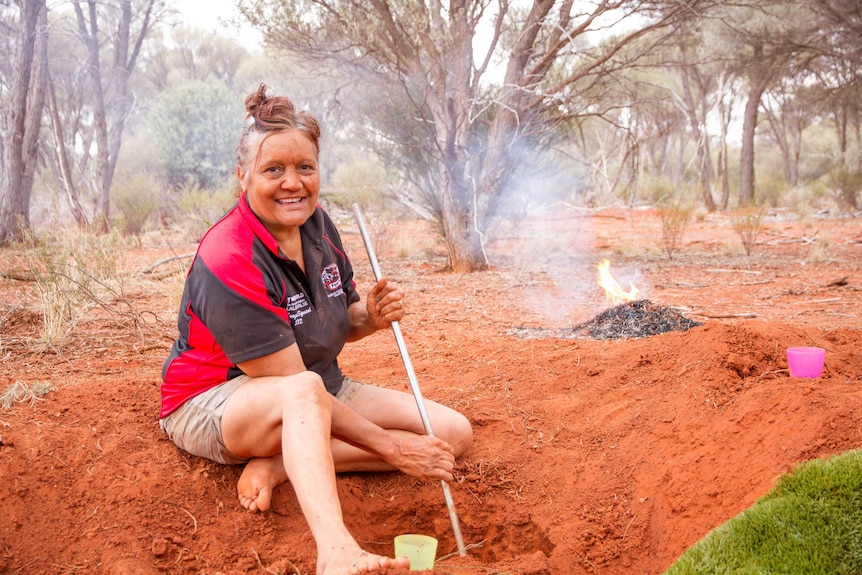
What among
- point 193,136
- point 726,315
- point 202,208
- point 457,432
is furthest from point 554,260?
point 193,136

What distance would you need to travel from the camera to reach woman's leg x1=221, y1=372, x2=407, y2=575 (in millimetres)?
1770

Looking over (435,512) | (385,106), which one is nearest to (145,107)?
(385,106)

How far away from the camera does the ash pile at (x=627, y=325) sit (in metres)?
4.59

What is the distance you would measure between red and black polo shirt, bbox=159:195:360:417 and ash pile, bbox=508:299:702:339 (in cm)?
246

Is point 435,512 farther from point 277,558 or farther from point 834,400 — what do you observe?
point 834,400

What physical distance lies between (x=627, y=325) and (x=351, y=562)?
3369 millimetres

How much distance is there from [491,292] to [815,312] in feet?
8.94

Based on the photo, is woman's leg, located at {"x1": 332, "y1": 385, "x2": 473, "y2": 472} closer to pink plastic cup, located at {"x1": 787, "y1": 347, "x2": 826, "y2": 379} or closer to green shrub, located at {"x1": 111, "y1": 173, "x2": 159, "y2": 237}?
pink plastic cup, located at {"x1": 787, "y1": 347, "x2": 826, "y2": 379}

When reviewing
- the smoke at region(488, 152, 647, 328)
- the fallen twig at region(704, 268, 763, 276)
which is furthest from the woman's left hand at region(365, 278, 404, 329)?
the fallen twig at region(704, 268, 763, 276)

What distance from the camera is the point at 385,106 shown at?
8.85 m

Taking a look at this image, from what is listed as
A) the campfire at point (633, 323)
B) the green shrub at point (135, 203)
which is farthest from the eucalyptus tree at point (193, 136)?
the campfire at point (633, 323)

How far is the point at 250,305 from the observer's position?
2.08 m

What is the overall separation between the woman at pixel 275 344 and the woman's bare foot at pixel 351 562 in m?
0.04

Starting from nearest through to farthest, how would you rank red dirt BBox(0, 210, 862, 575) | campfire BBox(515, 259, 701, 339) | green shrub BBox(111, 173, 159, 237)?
red dirt BBox(0, 210, 862, 575) → campfire BBox(515, 259, 701, 339) → green shrub BBox(111, 173, 159, 237)
